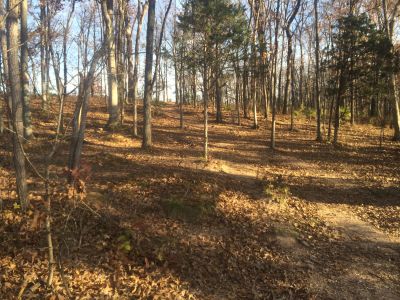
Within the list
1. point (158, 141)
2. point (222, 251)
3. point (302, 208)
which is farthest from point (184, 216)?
point (158, 141)

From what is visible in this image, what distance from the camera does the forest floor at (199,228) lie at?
5.66 m

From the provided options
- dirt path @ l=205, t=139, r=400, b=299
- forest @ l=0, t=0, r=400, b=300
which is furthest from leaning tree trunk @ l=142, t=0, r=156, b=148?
dirt path @ l=205, t=139, r=400, b=299

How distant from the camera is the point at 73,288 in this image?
5.20m

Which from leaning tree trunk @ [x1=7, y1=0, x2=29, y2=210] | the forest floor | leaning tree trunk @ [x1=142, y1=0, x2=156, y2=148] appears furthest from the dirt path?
leaning tree trunk @ [x1=142, y1=0, x2=156, y2=148]

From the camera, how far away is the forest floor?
5664 millimetres

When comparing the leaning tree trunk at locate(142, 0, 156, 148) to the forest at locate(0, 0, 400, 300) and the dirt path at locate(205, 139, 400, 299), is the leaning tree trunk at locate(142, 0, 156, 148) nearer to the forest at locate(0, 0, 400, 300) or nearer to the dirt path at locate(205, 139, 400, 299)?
the forest at locate(0, 0, 400, 300)

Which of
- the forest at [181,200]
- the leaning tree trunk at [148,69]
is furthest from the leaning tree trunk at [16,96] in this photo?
the leaning tree trunk at [148,69]

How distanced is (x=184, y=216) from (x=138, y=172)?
9.46ft

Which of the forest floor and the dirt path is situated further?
the dirt path

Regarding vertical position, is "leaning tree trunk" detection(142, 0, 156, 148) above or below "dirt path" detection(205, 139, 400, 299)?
above

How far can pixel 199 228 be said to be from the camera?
25.9 feet

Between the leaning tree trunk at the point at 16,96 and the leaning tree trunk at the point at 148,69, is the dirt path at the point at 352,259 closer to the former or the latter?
the leaning tree trunk at the point at 16,96

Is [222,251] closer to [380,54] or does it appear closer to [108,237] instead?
[108,237]

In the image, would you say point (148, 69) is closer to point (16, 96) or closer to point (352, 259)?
point (16, 96)
